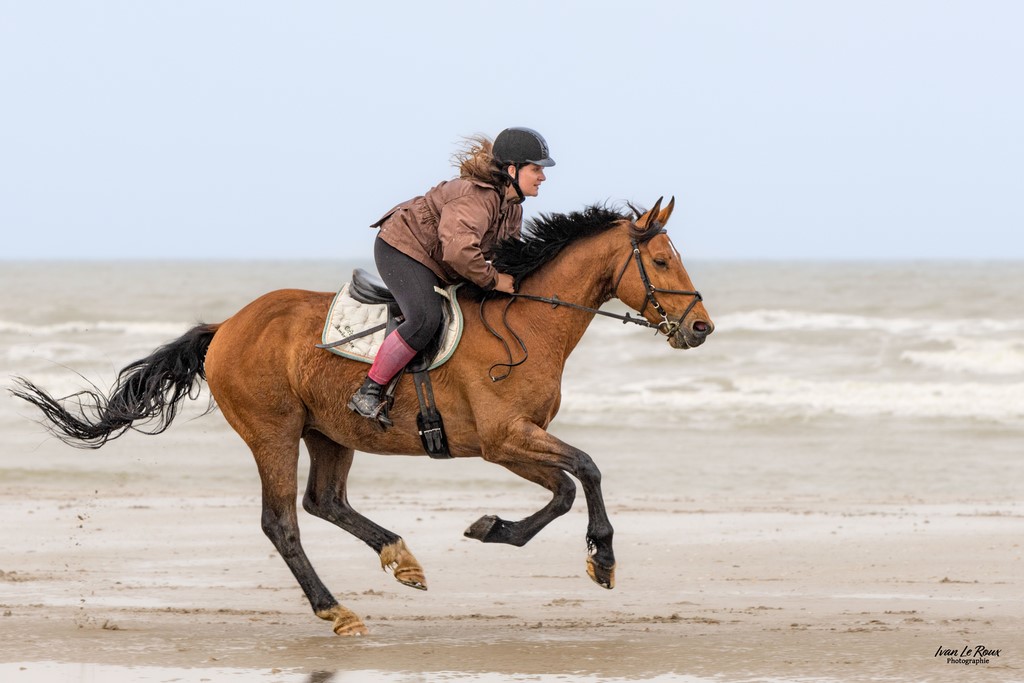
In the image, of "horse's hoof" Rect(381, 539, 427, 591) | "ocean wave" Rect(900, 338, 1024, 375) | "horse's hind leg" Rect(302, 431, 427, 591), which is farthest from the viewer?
"ocean wave" Rect(900, 338, 1024, 375)

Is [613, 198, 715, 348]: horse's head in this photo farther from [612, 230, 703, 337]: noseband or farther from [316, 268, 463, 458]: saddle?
[316, 268, 463, 458]: saddle

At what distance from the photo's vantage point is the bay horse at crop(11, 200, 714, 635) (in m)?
6.13

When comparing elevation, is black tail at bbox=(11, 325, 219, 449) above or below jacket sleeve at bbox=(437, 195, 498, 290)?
below

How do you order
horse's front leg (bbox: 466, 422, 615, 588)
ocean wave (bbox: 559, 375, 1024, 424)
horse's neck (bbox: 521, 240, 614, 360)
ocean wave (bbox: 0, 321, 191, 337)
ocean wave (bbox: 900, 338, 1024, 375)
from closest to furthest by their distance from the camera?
horse's front leg (bbox: 466, 422, 615, 588)
horse's neck (bbox: 521, 240, 614, 360)
ocean wave (bbox: 559, 375, 1024, 424)
ocean wave (bbox: 900, 338, 1024, 375)
ocean wave (bbox: 0, 321, 191, 337)

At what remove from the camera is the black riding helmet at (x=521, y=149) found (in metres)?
6.21

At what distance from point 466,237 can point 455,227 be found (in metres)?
0.08

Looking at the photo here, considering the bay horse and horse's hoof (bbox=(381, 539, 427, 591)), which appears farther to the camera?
horse's hoof (bbox=(381, 539, 427, 591))

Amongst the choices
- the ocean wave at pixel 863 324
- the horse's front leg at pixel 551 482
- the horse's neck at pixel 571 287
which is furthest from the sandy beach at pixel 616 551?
the ocean wave at pixel 863 324

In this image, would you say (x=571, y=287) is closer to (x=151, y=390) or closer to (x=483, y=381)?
(x=483, y=381)

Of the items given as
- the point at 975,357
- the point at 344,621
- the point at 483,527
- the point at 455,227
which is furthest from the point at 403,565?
the point at 975,357

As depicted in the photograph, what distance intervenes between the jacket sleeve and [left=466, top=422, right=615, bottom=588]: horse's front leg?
752 mm

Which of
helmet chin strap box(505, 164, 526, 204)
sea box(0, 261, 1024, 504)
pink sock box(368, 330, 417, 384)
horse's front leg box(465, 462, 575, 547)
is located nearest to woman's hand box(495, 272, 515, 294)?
helmet chin strap box(505, 164, 526, 204)
